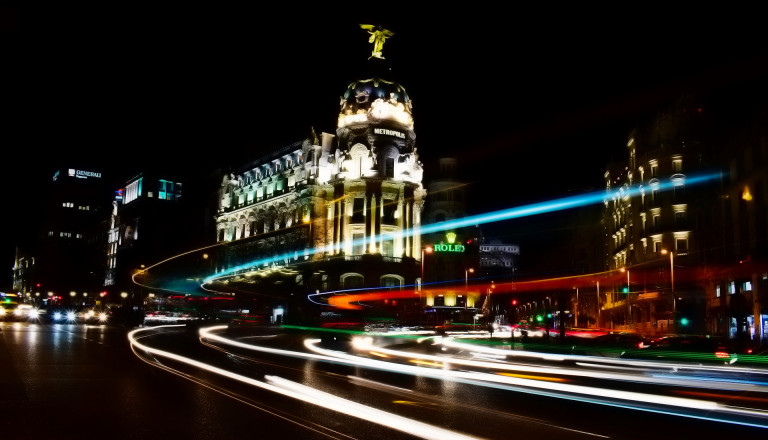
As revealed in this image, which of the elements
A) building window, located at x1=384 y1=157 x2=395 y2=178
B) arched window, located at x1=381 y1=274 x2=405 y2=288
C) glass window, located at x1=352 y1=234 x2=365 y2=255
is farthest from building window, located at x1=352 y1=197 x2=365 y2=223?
arched window, located at x1=381 y1=274 x2=405 y2=288

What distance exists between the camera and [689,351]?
78.1 ft

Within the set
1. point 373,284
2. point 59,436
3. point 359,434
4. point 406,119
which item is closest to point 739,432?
point 359,434

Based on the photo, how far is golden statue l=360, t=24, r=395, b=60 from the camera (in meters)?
84.1

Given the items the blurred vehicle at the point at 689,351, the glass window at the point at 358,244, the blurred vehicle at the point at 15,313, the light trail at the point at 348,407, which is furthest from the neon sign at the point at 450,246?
the light trail at the point at 348,407

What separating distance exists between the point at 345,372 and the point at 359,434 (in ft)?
29.4

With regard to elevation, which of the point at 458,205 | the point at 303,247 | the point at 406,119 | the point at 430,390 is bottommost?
the point at 430,390

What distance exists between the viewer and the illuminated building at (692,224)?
44.6m

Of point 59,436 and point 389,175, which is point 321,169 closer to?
point 389,175

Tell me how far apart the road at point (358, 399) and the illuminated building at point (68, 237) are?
513 feet

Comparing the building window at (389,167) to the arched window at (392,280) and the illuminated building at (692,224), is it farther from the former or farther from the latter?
the illuminated building at (692,224)

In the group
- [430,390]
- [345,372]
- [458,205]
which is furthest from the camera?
[458,205]

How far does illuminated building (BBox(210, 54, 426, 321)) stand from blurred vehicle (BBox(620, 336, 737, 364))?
1942 inches

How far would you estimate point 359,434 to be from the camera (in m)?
9.41

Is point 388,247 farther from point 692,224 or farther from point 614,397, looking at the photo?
point 614,397
